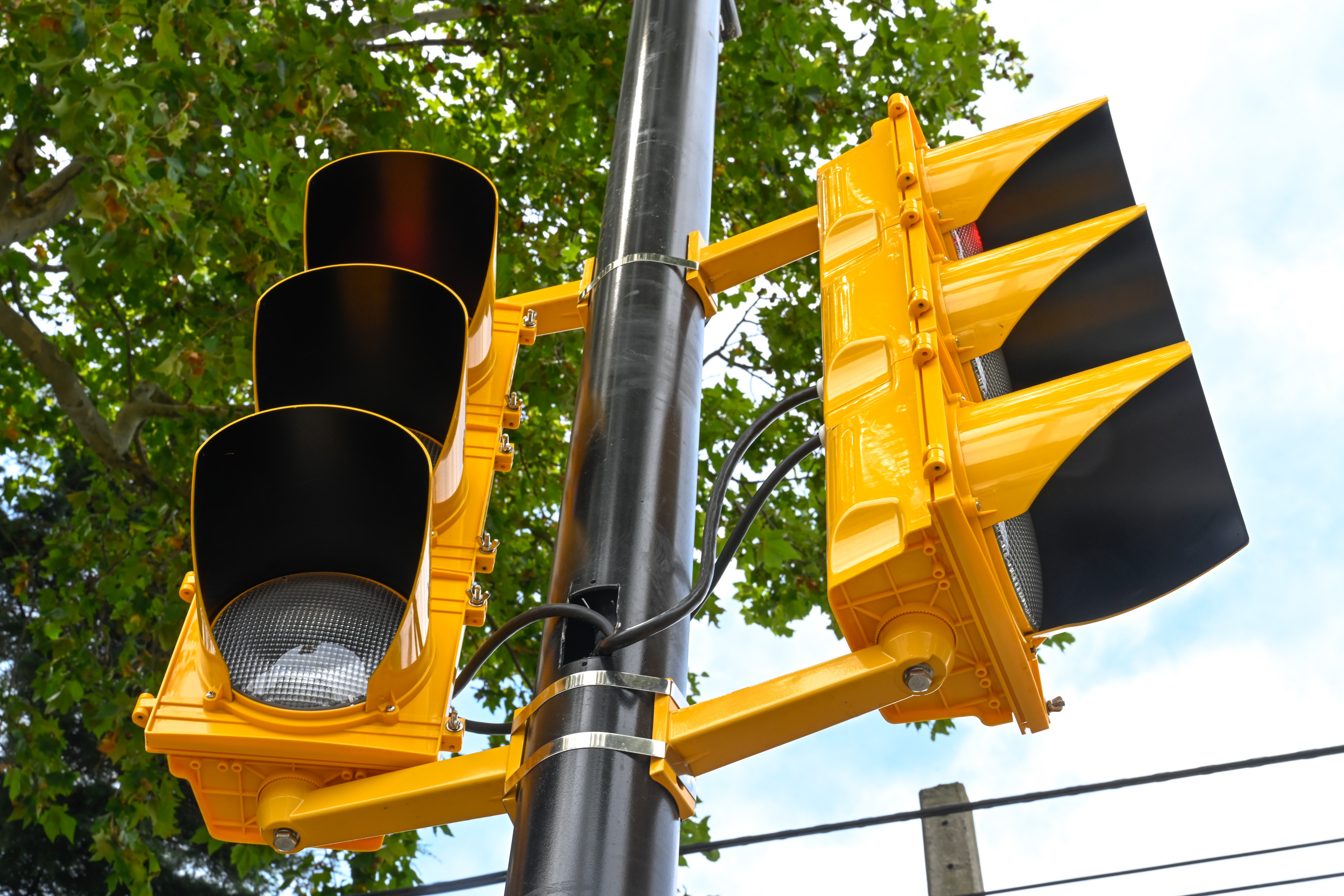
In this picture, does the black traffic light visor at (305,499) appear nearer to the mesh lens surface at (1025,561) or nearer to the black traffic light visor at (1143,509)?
the mesh lens surface at (1025,561)

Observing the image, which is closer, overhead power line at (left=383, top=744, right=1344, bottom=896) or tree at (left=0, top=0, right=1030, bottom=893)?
overhead power line at (left=383, top=744, right=1344, bottom=896)

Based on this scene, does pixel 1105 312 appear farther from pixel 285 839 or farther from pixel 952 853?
pixel 952 853

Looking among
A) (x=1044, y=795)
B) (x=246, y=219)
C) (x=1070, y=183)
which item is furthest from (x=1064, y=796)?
(x=246, y=219)

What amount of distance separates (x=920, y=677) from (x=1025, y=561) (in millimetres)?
358

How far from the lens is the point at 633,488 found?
1.95 meters

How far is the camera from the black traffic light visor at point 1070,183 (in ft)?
7.97

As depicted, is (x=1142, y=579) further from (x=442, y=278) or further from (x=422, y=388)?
(x=442, y=278)

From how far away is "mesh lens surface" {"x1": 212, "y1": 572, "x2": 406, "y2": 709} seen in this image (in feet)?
6.09

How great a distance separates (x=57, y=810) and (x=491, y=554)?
6.21 metres

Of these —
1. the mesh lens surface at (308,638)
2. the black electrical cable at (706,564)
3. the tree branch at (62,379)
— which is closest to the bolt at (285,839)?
the mesh lens surface at (308,638)

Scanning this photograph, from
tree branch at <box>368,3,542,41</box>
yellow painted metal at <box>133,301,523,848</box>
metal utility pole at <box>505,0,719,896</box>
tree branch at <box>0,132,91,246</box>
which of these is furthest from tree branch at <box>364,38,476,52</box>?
yellow painted metal at <box>133,301,523,848</box>

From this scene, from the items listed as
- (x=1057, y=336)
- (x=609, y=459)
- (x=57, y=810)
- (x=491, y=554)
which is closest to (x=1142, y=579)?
(x=1057, y=336)

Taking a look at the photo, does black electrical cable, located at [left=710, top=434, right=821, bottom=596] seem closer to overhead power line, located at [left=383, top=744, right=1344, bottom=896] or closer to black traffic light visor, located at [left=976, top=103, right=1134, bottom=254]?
black traffic light visor, located at [left=976, top=103, right=1134, bottom=254]

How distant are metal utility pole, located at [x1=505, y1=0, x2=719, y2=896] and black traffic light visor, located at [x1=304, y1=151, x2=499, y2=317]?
0.28m
